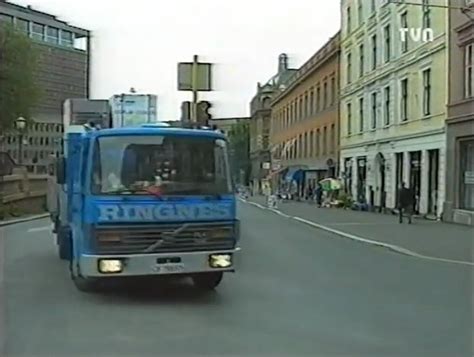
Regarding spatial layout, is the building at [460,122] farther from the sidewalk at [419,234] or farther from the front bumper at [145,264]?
the front bumper at [145,264]

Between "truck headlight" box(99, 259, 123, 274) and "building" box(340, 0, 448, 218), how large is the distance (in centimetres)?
2160

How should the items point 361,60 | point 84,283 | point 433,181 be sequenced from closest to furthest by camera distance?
point 84,283 < point 433,181 < point 361,60

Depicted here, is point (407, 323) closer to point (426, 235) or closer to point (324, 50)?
point (426, 235)

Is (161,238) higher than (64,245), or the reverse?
(161,238)

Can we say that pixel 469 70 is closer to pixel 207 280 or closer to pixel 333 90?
pixel 207 280

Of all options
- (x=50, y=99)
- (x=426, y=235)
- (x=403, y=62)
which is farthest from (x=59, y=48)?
(x=426, y=235)

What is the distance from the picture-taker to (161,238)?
11719mm

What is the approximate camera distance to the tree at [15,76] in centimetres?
5141

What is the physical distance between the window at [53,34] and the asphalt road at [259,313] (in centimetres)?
7064

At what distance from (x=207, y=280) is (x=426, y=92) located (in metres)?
27.3

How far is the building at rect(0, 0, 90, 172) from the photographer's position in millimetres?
73000

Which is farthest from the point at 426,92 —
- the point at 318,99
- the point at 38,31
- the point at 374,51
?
the point at 38,31

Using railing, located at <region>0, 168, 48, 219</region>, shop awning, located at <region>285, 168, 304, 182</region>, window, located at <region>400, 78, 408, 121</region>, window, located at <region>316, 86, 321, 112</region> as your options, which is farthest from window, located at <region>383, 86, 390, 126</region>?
shop awning, located at <region>285, 168, 304, 182</region>

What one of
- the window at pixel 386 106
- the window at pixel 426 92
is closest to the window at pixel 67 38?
the window at pixel 386 106
